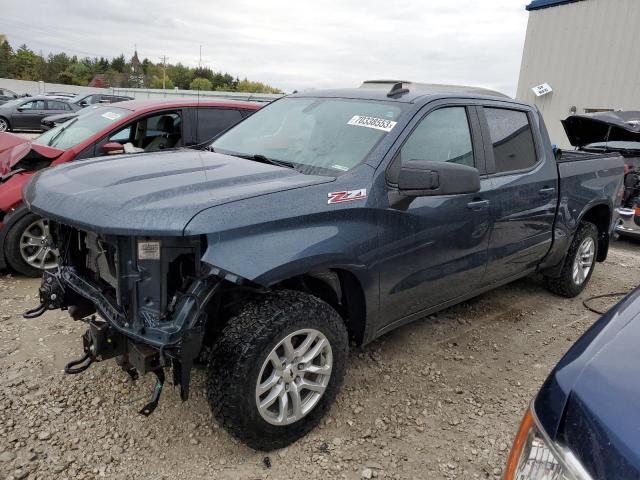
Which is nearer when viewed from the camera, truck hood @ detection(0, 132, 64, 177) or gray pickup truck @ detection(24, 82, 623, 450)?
gray pickup truck @ detection(24, 82, 623, 450)

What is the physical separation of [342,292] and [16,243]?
3163 mm

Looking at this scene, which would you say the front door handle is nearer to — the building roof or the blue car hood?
the blue car hood

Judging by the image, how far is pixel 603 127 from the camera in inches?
292

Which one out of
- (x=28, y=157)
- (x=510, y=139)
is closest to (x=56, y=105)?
(x=28, y=157)

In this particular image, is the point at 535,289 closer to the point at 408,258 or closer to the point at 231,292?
the point at 408,258

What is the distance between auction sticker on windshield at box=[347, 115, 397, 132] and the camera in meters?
2.96

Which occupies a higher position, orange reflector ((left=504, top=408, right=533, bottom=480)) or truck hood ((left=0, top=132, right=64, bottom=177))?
truck hood ((left=0, top=132, right=64, bottom=177))

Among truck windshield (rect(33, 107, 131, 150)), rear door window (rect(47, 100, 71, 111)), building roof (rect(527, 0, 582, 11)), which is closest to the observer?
truck windshield (rect(33, 107, 131, 150))

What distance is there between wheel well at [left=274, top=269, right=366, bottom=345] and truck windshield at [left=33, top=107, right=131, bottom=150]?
3442 mm

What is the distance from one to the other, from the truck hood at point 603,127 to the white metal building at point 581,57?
19.3 feet

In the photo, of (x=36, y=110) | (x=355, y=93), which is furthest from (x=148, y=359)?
(x=36, y=110)

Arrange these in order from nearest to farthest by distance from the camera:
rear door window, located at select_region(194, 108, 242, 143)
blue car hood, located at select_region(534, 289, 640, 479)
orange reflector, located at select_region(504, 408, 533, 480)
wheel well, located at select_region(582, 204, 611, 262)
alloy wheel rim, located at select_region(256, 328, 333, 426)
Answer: blue car hood, located at select_region(534, 289, 640, 479)
orange reflector, located at select_region(504, 408, 533, 480)
alloy wheel rim, located at select_region(256, 328, 333, 426)
wheel well, located at select_region(582, 204, 611, 262)
rear door window, located at select_region(194, 108, 242, 143)

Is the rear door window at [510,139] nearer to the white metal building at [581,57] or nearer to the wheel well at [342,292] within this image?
the wheel well at [342,292]

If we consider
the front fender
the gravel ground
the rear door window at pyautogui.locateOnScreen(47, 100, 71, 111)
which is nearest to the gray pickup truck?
the front fender
